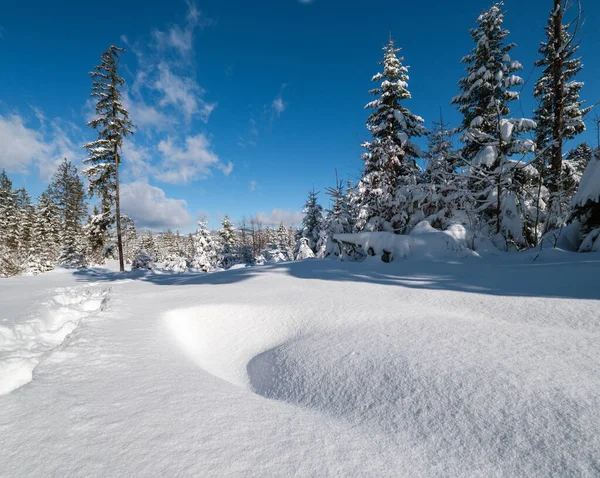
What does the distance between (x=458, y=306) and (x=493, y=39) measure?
563 inches

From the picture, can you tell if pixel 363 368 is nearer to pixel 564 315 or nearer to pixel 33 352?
pixel 564 315

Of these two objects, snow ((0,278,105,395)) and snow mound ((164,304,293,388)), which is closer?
snow ((0,278,105,395))

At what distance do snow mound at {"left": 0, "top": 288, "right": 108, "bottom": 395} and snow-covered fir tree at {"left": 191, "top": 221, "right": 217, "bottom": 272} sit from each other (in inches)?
777

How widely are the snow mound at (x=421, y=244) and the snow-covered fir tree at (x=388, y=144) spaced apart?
3.82m

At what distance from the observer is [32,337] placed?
2152 mm

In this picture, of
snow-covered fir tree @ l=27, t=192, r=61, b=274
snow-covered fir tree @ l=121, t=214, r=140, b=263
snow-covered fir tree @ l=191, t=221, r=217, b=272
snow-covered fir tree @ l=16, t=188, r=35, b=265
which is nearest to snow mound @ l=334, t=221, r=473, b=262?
snow-covered fir tree @ l=191, t=221, r=217, b=272

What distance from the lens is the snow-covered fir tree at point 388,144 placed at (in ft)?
34.9

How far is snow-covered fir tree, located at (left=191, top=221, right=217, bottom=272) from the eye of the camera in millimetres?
22539

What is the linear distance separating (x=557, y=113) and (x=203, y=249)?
24236 mm

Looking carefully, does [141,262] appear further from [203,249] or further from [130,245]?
[130,245]

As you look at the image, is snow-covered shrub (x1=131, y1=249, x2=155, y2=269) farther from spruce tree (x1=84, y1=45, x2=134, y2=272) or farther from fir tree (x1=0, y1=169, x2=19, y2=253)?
fir tree (x1=0, y1=169, x2=19, y2=253)

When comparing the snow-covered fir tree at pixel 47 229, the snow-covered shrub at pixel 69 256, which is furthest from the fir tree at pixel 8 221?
the snow-covered shrub at pixel 69 256

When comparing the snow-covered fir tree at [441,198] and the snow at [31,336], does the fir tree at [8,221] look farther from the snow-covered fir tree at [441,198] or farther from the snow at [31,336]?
the snow-covered fir tree at [441,198]

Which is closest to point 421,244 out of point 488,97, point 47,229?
point 488,97
